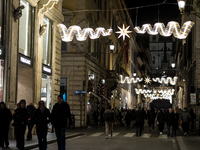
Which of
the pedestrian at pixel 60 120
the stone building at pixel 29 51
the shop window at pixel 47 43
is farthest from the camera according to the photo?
the shop window at pixel 47 43

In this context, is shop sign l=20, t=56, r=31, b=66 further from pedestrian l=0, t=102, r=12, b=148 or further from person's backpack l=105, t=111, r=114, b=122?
pedestrian l=0, t=102, r=12, b=148

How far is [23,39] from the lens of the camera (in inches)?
794

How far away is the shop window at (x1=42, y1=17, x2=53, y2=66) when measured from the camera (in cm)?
2355

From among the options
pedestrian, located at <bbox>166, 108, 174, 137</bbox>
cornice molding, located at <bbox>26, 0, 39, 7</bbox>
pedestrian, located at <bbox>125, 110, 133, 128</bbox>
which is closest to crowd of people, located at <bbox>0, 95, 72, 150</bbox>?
cornice molding, located at <bbox>26, 0, 39, 7</bbox>

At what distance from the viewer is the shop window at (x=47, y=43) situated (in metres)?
23.5

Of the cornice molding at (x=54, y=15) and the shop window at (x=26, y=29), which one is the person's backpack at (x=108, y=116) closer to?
the shop window at (x=26, y=29)

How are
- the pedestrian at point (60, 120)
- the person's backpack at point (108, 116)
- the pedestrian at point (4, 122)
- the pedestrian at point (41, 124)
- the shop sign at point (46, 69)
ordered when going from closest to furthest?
the pedestrian at point (60, 120), the pedestrian at point (41, 124), the pedestrian at point (4, 122), the person's backpack at point (108, 116), the shop sign at point (46, 69)

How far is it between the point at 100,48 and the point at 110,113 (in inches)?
809

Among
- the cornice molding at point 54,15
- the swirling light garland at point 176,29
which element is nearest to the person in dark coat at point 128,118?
the cornice molding at point 54,15

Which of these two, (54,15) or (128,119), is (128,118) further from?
(54,15)

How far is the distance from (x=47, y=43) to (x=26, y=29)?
3599mm

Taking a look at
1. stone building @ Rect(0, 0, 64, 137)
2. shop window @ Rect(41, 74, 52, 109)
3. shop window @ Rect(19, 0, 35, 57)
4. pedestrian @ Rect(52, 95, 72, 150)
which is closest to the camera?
pedestrian @ Rect(52, 95, 72, 150)

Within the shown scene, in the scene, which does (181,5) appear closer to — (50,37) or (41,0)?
(41,0)

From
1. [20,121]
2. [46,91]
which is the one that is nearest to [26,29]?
[46,91]
